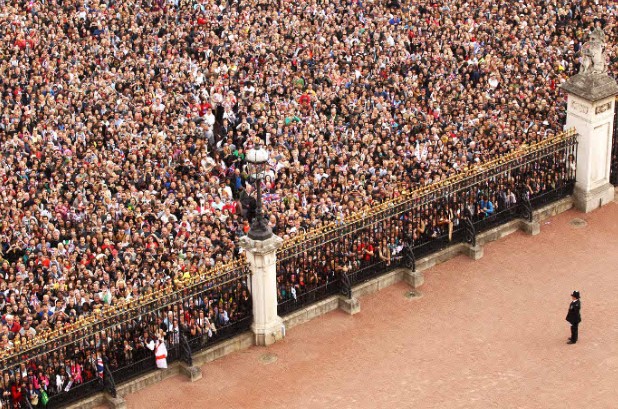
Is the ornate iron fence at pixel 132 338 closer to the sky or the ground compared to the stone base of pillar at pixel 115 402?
closer to the sky

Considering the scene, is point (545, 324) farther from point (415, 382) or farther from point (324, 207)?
point (324, 207)

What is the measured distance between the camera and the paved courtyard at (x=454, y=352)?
39.5m

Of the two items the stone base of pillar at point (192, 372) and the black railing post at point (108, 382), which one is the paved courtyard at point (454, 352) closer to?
the stone base of pillar at point (192, 372)

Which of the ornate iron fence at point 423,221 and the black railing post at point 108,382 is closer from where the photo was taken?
the black railing post at point 108,382

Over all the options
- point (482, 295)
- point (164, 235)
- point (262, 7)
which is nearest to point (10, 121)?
point (164, 235)

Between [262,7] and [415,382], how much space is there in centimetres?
2079

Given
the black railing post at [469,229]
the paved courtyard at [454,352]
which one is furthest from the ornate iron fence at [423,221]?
the paved courtyard at [454,352]

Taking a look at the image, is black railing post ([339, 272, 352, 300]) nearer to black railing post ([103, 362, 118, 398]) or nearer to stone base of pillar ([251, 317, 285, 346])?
stone base of pillar ([251, 317, 285, 346])

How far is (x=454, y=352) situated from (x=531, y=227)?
6992mm

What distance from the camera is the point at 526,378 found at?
40.0 m

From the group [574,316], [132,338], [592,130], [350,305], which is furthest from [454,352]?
[592,130]

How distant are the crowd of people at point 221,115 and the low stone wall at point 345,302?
2.21 metres

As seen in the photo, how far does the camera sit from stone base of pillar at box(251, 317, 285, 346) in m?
41.7

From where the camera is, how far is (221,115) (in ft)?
169
